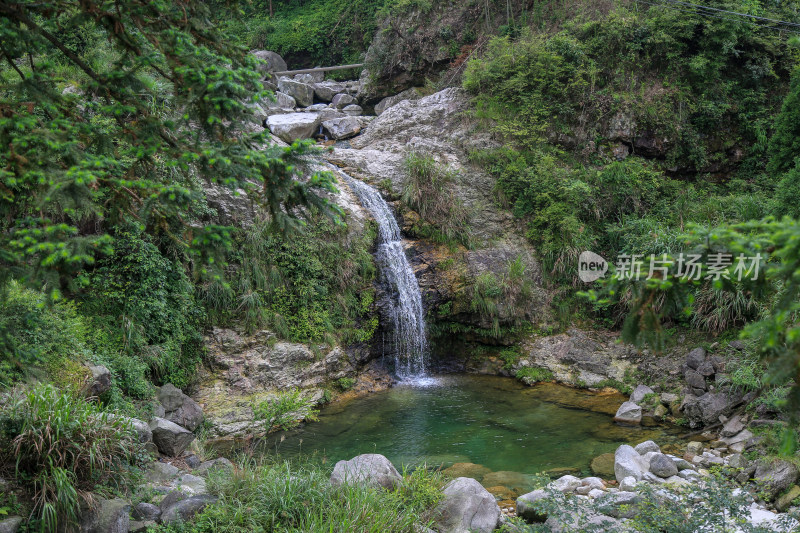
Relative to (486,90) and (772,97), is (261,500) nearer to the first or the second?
(486,90)

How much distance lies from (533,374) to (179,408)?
675 centimetres

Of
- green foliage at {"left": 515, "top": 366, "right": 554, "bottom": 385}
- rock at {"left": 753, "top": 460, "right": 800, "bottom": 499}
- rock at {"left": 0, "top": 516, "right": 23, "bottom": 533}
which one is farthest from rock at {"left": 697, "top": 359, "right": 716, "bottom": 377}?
rock at {"left": 0, "top": 516, "right": 23, "bottom": 533}

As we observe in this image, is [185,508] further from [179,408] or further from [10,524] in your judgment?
[179,408]

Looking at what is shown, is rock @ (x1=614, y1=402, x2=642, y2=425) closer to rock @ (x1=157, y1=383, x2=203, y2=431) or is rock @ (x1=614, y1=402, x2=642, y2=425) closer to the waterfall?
the waterfall

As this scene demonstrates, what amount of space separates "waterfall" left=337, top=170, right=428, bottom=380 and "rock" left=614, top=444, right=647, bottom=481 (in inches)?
200

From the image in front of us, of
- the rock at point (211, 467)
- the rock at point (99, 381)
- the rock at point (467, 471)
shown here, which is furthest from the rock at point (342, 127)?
the rock at point (211, 467)

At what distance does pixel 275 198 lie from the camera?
3828mm

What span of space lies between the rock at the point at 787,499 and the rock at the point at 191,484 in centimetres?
607

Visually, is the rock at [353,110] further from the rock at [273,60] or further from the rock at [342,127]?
the rock at [273,60]

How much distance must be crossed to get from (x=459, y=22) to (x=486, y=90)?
425 cm

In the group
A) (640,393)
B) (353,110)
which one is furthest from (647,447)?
(353,110)

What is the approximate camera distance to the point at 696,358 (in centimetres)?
918

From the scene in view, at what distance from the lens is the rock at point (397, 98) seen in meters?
17.7

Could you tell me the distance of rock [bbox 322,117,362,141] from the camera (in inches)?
668
